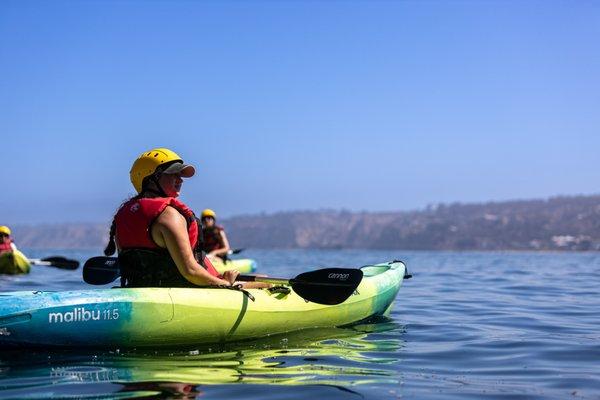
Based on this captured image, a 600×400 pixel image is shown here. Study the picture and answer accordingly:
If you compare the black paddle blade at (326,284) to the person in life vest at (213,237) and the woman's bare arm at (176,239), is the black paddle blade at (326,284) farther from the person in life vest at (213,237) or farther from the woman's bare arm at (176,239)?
the person in life vest at (213,237)

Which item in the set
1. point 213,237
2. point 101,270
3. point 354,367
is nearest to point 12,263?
point 213,237

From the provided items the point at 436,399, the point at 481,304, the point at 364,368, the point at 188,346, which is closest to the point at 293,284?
the point at 188,346

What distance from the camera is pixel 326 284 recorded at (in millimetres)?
8141

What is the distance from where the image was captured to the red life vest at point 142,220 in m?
6.73

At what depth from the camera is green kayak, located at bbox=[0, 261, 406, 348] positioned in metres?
6.37

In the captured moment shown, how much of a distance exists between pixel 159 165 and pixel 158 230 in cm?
Answer: 65

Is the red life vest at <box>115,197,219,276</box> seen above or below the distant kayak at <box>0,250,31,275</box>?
above

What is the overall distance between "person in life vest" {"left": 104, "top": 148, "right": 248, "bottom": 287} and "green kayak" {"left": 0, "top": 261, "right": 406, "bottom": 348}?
0.72 feet

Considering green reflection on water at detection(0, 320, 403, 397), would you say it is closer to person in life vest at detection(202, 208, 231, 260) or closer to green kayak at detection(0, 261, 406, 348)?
green kayak at detection(0, 261, 406, 348)

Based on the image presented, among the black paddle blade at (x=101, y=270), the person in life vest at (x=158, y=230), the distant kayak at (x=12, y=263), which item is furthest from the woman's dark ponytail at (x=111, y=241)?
the distant kayak at (x=12, y=263)

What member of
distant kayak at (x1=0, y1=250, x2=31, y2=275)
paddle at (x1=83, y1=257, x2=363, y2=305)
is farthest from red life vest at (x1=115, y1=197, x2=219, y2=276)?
distant kayak at (x1=0, y1=250, x2=31, y2=275)

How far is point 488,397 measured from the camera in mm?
5223

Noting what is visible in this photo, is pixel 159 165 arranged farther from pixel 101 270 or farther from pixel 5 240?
pixel 5 240

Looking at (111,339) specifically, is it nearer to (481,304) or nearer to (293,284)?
(293,284)
